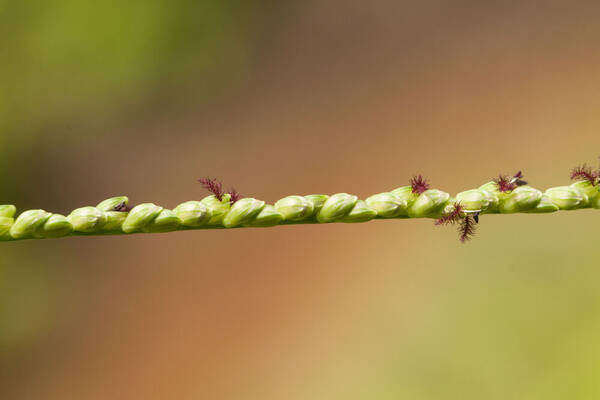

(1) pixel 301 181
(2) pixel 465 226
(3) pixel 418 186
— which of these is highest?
(1) pixel 301 181

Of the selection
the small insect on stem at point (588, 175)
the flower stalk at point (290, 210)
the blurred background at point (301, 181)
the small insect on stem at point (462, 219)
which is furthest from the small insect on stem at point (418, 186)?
the blurred background at point (301, 181)

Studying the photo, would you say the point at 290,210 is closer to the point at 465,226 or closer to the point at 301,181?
the point at 465,226

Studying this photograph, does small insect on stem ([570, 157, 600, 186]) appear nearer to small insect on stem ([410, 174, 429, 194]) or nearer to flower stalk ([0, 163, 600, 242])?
flower stalk ([0, 163, 600, 242])

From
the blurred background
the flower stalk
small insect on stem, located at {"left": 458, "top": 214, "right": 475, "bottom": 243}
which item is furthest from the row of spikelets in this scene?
the blurred background

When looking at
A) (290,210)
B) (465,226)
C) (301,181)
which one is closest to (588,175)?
(465,226)

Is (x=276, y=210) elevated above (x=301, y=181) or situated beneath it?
situated beneath
